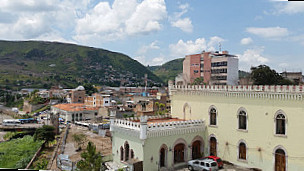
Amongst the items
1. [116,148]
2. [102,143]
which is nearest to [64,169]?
[116,148]

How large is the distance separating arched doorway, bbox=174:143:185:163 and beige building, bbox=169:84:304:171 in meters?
2.33

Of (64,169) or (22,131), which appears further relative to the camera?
(22,131)

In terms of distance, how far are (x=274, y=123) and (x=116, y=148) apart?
11771 mm

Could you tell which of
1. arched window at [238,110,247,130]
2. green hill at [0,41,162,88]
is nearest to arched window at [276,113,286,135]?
arched window at [238,110,247,130]

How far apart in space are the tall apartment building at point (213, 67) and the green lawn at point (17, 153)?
39.1m

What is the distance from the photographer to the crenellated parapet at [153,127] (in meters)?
16.8

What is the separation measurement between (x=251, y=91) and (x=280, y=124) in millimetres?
2874

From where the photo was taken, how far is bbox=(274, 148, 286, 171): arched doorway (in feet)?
53.1

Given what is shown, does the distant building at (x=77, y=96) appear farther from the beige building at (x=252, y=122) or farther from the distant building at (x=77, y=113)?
the beige building at (x=252, y=122)

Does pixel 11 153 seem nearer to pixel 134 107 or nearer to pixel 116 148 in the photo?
pixel 116 148

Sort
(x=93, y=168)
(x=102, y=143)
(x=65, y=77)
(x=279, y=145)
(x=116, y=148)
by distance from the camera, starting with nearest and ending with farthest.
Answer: (x=93, y=168) → (x=279, y=145) → (x=116, y=148) → (x=102, y=143) → (x=65, y=77)

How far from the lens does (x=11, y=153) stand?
3472 centimetres

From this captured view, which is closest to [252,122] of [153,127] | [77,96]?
[153,127]

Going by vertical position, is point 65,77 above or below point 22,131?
above
